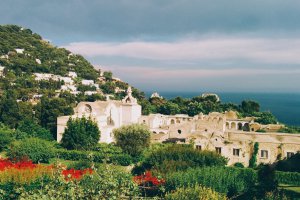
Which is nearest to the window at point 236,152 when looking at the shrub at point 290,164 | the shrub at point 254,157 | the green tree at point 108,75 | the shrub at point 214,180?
the shrub at point 254,157

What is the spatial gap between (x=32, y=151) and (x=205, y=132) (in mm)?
15780

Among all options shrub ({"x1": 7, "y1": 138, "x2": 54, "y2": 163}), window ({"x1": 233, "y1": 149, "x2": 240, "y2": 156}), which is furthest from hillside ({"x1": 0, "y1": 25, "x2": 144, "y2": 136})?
window ({"x1": 233, "y1": 149, "x2": 240, "y2": 156})

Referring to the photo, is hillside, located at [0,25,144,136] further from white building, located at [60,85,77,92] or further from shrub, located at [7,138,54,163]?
shrub, located at [7,138,54,163]

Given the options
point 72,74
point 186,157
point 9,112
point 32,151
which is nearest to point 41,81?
point 72,74

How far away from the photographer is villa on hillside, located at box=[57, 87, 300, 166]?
112 ft

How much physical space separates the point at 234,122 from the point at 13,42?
218 feet

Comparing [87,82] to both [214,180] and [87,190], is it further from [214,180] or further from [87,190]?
[87,190]

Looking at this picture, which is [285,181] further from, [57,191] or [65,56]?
[65,56]

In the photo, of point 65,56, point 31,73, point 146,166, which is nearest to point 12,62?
point 31,73

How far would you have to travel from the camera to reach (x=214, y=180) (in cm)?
2369

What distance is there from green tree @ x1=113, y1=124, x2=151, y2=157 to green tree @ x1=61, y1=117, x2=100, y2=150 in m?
3.20

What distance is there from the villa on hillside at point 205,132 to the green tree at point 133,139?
404 centimetres

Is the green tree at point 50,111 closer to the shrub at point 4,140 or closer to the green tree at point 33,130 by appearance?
the green tree at point 33,130

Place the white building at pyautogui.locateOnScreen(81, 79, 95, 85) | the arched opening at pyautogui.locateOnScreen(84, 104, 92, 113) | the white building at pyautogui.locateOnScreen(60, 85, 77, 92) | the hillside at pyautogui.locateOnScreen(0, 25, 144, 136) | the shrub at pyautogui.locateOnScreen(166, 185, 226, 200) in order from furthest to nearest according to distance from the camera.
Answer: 1. the white building at pyautogui.locateOnScreen(81, 79, 95, 85)
2. the white building at pyautogui.locateOnScreen(60, 85, 77, 92)
3. the hillside at pyautogui.locateOnScreen(0, 25, 144, 136)
4. the arched opening at pyautogui.locateOnScreen(84, 104, 92, 113)
5. the shrub at pyautogui.locateOnScreen(166, 185, 226, 200)
